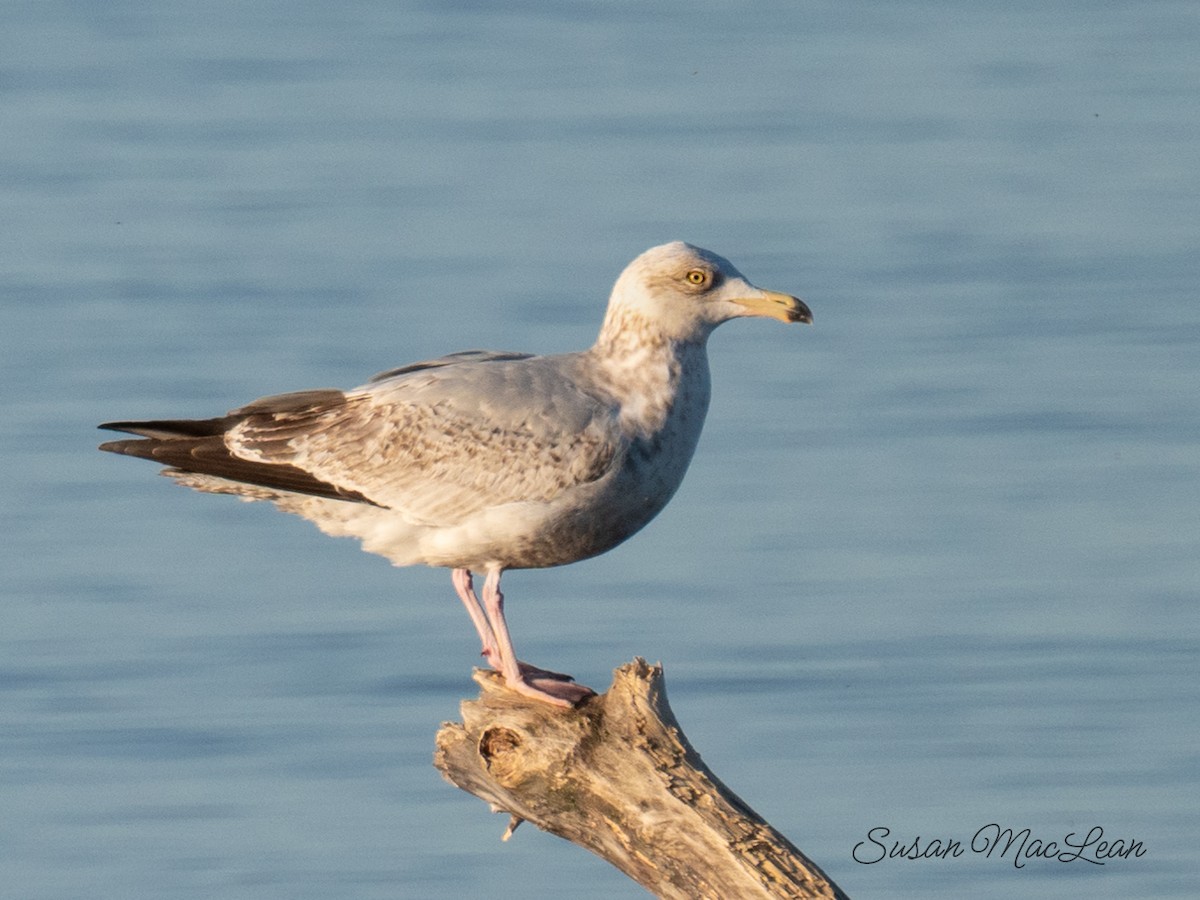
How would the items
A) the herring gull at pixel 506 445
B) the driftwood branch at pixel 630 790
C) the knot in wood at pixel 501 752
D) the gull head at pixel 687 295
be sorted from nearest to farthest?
the driftwood branch at pixel 630 790, the knot in wood at pixel 501 752, the herring gull at pixel 506 445, the gull head at pixel 687 295

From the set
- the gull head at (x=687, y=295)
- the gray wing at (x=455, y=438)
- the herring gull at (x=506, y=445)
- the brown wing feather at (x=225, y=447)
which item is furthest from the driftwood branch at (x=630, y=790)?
the gull head at (x=687, y=295)

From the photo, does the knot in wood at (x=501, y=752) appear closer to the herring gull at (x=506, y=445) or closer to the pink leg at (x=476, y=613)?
the herring gull at (x=506, y=445)

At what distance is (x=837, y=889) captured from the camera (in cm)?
539

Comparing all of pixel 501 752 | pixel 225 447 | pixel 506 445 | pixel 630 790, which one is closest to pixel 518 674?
pixel 501 752

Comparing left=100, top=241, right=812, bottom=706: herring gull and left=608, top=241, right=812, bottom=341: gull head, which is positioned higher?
left=608, top=241, right=812, bottom=341: gull head

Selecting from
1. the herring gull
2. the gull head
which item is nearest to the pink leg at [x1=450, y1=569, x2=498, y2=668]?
the herring gull

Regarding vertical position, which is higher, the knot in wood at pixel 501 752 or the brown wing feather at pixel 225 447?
the brown wing feather at pixel 225 447

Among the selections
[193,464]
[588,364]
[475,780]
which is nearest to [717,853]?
[475,780]

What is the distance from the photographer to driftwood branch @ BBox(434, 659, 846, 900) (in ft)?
17.9

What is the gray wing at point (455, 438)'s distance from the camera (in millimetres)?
6375

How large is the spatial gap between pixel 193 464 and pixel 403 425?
674 mm

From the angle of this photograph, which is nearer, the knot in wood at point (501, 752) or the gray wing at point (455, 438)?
the knot in wood at point (501, 752)

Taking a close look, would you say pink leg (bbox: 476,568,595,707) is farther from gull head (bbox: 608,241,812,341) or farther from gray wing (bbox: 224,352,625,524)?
gull head (bbox: 608,241,812,341)

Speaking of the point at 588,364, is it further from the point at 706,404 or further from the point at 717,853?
the point at 717,853
